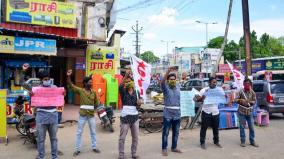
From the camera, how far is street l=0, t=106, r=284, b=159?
7492 millimetres

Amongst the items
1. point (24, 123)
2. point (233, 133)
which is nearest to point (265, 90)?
point (233, 133)

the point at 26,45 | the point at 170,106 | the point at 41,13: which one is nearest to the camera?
the point at 170,106

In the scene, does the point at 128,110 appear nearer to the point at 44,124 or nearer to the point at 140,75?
the point at 140,75

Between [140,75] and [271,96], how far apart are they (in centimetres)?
794

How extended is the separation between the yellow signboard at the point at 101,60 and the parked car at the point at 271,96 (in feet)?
27.7

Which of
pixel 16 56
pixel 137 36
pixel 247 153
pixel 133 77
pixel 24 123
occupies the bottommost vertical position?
pixel 247 153

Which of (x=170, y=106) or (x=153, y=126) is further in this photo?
(x=153, y=126)

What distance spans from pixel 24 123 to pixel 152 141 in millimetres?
3445

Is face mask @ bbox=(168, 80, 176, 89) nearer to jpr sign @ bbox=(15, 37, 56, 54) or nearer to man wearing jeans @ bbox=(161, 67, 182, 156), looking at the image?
man wearing jeans @ bbox=(161, 67, 182, 156)

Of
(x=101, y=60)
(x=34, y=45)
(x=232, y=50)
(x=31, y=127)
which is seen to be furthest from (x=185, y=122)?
(x=232, y=50)

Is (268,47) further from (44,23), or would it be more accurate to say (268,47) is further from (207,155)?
(207,155)

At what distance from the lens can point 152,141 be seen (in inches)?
360

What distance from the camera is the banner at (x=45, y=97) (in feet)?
21.1

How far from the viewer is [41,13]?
16.4 meters
